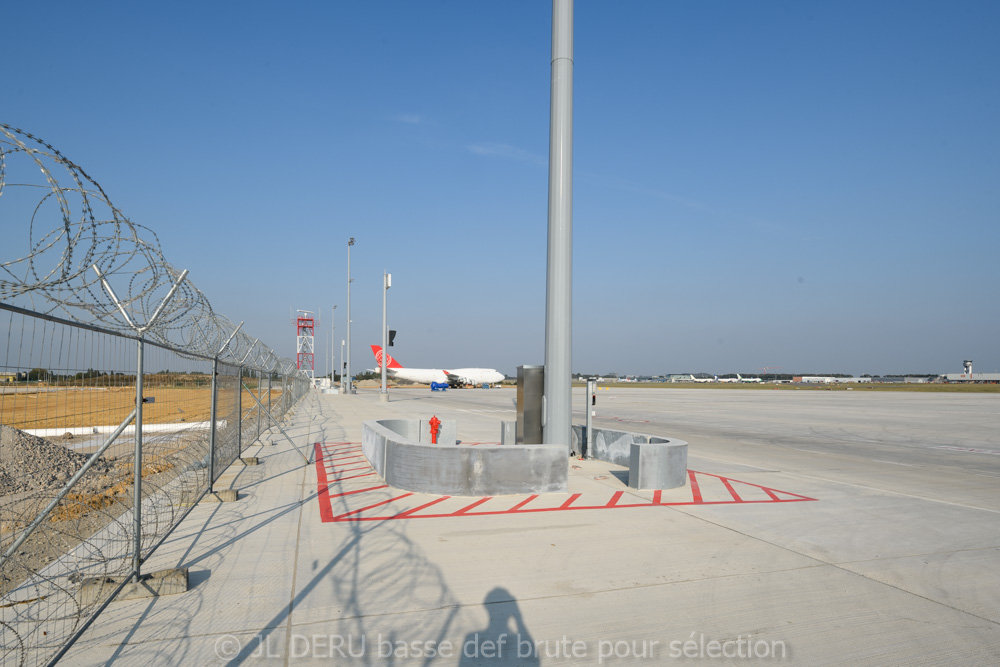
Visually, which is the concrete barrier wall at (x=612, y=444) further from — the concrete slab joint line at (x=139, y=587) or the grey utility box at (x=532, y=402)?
the concrete slab joint line at (x=139, y=587)

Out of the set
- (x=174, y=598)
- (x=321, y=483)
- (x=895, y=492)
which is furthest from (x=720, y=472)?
(x=174, y=598)

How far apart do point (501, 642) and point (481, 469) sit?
498 cm

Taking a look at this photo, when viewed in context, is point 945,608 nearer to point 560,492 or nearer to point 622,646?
point 622,646

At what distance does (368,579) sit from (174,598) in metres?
1.62

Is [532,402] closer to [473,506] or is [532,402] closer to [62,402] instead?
[473,506]

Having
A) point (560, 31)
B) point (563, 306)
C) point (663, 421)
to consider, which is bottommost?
point (663, 421)

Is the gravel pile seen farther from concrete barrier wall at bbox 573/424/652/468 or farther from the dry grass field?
concrete barrier wall at bbox 573/424/652/468

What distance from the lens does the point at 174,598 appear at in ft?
17.4

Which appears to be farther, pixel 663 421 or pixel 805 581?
pixel 663 421

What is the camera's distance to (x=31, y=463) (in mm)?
9367

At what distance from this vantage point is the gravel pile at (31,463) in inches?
350

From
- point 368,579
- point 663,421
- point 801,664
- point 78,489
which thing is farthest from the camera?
point 663,421

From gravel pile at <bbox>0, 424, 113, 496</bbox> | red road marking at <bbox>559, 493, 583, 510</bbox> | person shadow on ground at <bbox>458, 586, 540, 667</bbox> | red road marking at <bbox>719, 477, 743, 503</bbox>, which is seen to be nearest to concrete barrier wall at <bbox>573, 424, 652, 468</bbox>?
red road marking at <bbox>719, 477, 743, 503</bbox>

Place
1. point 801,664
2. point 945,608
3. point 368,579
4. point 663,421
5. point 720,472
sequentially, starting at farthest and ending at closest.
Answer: point 663,421, point 720,472, point 368,579, point 945,608, point 801,664
